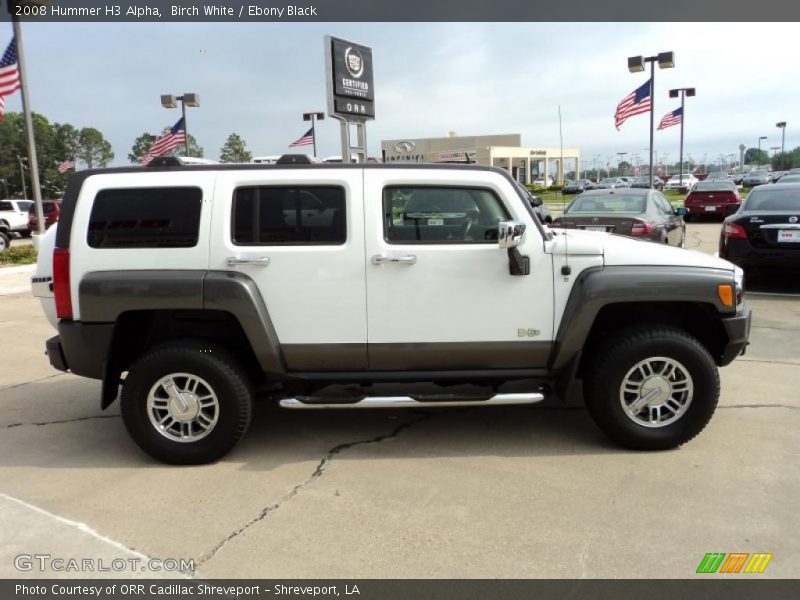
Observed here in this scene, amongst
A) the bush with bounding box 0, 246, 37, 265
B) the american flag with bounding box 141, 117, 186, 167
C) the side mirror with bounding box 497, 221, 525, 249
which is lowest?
the bush with bounding box 0, 246, 37, 265

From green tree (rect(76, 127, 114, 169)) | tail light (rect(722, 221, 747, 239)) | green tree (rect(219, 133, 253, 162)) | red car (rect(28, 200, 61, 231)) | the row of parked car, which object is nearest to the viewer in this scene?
tail light (rect(722, 221, 747, 239))

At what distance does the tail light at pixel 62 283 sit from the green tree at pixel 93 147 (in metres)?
114

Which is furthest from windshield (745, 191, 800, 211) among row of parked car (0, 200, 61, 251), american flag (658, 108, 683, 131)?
row of parked car (0, 200, 61, 251)

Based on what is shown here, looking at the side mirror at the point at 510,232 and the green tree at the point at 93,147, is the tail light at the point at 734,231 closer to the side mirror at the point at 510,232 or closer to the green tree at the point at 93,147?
the side mirror at the point at 510,232

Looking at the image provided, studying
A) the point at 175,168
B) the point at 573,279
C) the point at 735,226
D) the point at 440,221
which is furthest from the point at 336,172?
the point at 735,226

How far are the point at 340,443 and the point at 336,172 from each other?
181 centimetres

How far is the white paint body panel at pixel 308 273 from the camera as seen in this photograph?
3.94m

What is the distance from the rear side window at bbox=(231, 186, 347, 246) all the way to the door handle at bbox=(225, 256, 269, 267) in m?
0.10

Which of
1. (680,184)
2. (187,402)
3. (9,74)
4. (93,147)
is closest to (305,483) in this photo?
(187,402)

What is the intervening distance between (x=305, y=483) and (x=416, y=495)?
2.22ft

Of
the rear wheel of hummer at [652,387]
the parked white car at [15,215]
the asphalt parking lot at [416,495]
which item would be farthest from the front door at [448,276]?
the parked white car at [15,215]

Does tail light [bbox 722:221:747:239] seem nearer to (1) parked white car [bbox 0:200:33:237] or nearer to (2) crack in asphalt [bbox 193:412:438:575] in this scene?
(2) crack in asphalt [bbox 193:412:438:575]

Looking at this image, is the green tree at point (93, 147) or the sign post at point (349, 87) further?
the green tree at point (93, 147)

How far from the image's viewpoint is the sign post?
12969 millimetres
